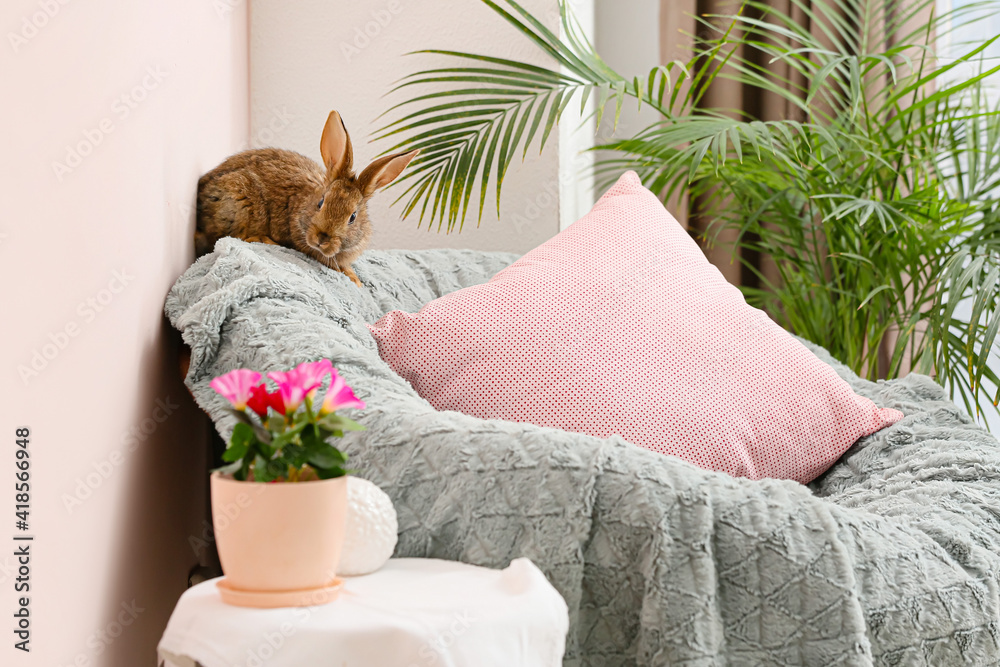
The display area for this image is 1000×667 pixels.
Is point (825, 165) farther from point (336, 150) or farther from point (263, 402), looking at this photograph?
point (263, 402)

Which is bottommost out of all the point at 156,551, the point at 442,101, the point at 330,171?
the point at 156,551

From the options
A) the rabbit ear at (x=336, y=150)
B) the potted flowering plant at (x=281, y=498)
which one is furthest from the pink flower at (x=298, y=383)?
the rabbit ear at (x=336, y=150)

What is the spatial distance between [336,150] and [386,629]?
717 millimetres

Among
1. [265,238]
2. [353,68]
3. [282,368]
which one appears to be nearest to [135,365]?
[282,368]

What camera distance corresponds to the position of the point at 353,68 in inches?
61.8

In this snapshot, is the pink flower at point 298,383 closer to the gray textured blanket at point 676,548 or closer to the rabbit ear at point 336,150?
the gray textured blanket at point 676,548

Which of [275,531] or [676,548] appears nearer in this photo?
[275,531]

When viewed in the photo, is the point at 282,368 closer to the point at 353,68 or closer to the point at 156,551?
the point at 156,551

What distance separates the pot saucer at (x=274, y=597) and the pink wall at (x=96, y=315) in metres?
0.13

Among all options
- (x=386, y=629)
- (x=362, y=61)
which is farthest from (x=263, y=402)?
(x=362, y=61)

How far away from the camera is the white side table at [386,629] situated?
0.46 m

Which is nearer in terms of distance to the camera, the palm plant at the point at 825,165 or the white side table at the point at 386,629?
the white side table at the point at 386,629

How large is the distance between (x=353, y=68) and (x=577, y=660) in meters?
1.26

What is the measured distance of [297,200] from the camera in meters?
1.07
